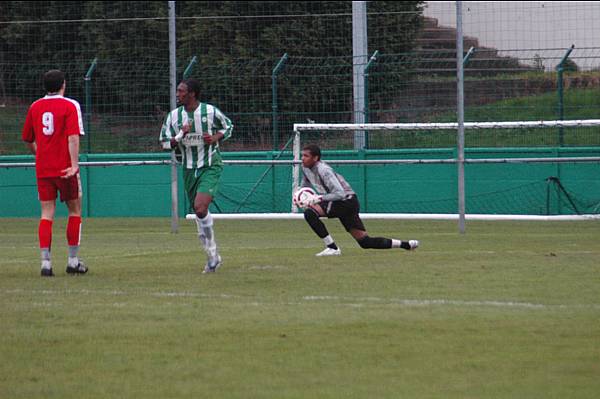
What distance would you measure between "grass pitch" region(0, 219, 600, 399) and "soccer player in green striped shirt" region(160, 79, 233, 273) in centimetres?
76

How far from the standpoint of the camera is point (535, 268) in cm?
1166

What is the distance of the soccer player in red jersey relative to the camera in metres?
11.5

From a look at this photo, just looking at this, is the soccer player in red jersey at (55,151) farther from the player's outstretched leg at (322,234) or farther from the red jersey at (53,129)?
the player's outstretched leg at (322,234)

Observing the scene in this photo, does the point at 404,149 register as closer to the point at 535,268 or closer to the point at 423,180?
the point at 423,180

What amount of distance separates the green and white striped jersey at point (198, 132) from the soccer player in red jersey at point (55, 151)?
1069mm

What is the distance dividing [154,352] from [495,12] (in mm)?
20722

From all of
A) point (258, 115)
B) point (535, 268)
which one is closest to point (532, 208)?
point (258, 115)

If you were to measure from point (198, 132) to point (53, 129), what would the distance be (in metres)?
1.48

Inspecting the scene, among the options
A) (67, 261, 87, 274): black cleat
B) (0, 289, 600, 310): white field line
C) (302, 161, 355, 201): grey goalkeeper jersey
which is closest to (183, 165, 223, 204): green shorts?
(67, 261, 87, 274): black cleat

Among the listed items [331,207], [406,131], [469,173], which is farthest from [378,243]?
[469,173]

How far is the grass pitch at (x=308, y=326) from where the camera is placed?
644 cm

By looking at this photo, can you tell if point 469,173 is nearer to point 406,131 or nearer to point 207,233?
point 406,131

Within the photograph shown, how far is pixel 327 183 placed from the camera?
1398 centimetres

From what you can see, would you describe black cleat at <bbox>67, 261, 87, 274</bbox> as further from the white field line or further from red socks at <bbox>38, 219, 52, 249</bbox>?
the white field line
